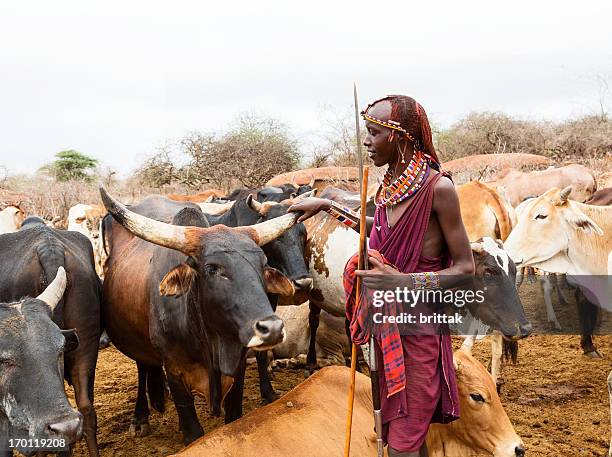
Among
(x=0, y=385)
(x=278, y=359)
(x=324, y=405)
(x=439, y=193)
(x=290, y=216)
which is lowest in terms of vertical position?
(x=278, y=359)

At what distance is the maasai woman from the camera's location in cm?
261

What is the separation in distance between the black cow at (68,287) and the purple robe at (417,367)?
8.11 ft

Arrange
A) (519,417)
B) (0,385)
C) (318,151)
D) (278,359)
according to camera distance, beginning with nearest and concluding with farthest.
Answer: (0,385) < (519,417) < (278,359) < (318,151)

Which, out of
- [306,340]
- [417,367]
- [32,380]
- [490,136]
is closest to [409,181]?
[417,367]

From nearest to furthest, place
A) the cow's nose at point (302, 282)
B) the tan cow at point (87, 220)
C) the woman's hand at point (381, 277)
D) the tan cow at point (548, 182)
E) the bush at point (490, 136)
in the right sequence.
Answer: the woman's hand at point (381, 277), the cow's nose at point (302, 282), the tan cow at point (87, 220), the tan cow at point (548, 182), the bush at point (490, 136)

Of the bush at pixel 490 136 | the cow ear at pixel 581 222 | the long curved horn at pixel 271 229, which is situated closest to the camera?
the long curved horn at pixel 271 229

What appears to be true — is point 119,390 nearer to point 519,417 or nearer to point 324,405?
point 324,405

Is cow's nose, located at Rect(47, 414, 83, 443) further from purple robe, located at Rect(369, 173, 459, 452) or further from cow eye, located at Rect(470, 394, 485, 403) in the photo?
cow eye, located at Rect(470, 394, 485, 403)

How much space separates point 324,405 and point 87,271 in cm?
205

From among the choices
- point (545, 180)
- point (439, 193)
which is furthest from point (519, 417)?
point (545, 180)

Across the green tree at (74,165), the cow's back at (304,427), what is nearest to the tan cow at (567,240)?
the cow's back at (304,427)

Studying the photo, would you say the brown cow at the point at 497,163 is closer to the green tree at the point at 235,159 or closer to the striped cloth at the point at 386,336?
the green tree at the point at 235,159

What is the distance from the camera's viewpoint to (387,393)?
2682mm

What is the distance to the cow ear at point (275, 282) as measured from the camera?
3.68 m
